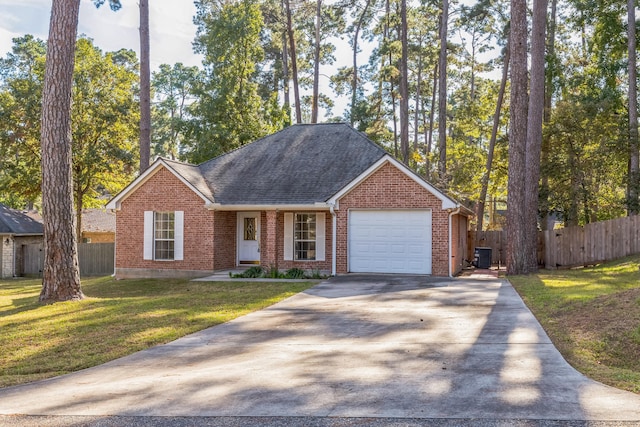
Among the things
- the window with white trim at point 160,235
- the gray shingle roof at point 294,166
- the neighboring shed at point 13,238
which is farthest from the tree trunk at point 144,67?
the neighboring shed at point 13,238

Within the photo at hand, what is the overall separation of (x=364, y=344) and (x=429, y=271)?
1018cm

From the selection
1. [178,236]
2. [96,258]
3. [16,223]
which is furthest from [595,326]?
[16,223]

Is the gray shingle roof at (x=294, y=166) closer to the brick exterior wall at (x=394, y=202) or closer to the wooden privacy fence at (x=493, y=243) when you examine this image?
the brick exterior wall at (x=394, y=202)

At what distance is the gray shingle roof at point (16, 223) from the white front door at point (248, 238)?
13.8m

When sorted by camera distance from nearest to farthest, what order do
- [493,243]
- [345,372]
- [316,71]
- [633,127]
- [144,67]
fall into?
[345,372] < [144,67] < [633,127] < [493,243] < [316,71]

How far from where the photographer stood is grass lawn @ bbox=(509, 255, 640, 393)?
659 cm

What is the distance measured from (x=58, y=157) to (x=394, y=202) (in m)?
9.84

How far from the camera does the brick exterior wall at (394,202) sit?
1770 centimetres

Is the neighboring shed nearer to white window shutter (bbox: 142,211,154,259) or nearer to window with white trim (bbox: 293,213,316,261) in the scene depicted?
white window shutter (bbox: 142,211,154,259)

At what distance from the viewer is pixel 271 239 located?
758 inches

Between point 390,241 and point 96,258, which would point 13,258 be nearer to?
point 96,258

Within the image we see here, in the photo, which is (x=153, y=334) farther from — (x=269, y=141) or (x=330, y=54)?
(x=330, y=54)

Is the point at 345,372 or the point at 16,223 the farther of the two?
the point at 16,223

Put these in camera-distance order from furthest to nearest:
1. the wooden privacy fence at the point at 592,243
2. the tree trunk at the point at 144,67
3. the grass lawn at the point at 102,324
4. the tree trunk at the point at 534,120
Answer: the tree trunk at the point at 144,67, the wooden privacy fence at the point at 592,243, the tree trunk at the point at 534,120, the grass lawn at the point at 102,324
